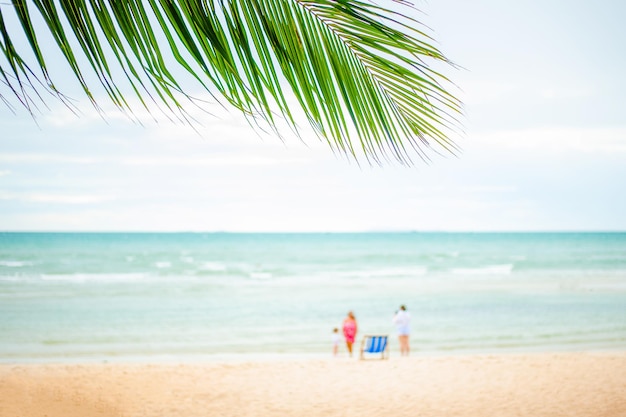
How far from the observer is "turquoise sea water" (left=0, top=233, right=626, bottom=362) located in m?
17.3

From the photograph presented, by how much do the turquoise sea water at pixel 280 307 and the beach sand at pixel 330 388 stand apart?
3395 millimetres

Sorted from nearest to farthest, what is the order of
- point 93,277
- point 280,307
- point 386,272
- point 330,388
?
point 330,388 → point 280,307 → point 93,277 → point 386,272

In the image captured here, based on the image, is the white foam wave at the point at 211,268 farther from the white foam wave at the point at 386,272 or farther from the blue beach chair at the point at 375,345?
the blue beach chair at the point at 375,345

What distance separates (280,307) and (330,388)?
1334 centimetres

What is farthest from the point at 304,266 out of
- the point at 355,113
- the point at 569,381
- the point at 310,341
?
the point at 355,113

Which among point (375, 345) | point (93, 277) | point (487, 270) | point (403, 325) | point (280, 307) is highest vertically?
point (487, 270)

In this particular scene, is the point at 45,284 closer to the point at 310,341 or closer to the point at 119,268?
the point at 119,268

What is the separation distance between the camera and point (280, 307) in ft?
79.4

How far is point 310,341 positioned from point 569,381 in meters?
8.02

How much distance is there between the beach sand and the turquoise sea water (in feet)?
11.1

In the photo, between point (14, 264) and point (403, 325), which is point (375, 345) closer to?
point (403, 325)

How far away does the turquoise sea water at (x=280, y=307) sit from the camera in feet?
56.9

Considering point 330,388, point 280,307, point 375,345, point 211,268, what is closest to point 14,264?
point 211,268

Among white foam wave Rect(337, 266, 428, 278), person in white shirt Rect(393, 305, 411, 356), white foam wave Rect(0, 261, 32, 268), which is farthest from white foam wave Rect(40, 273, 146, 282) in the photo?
person in white shirt Rect(393, 305, 411, 356)
